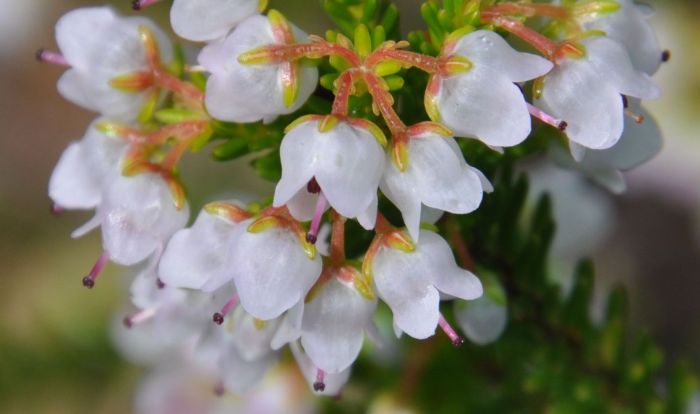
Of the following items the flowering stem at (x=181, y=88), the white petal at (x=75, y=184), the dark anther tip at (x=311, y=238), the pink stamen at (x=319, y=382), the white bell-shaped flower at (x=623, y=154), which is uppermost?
the flowering stem at (x=181, y=88)

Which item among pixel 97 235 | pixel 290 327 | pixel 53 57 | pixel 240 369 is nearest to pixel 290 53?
pixel 290 327

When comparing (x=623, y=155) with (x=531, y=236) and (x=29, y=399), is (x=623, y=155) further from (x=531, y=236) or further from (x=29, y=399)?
(x=29, y=399)

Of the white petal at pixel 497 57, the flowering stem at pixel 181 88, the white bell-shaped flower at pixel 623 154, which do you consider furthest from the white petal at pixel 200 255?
the white bell-shaped flower at pixel 623 154

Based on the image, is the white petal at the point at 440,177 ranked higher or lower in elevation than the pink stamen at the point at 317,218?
higher

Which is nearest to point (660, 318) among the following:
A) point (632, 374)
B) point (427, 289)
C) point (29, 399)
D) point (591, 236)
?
point (591, 236)

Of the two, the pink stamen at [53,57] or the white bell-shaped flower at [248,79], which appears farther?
the pink stamen at [53,57]

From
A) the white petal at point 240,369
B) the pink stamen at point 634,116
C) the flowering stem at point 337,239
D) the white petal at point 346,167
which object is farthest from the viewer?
the white petal at point 240,369

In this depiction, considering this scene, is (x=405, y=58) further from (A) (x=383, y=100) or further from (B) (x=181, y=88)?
(B) (x=181, y=88)

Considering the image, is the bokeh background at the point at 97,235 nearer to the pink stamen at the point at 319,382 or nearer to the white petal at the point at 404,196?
the pink stamen at the point at 319,382
